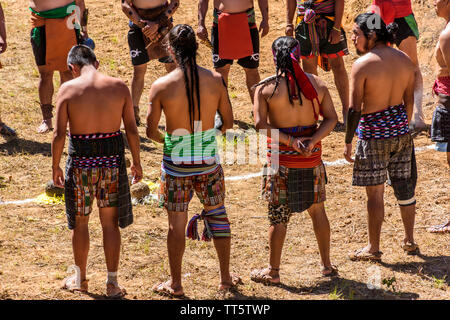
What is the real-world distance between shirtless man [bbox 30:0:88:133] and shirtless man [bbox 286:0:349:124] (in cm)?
262

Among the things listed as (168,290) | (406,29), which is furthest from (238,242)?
(406,29)

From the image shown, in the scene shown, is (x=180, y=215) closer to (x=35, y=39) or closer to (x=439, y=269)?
(x=439, y=269)

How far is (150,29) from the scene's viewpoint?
8.49 metres

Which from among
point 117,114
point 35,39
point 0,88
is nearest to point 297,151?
point 117,114

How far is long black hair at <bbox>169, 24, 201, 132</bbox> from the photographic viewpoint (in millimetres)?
4879

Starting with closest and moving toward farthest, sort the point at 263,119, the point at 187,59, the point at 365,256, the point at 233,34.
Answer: the point at 187,59 → the point at 263,119 → the point at 365,256 → the point at 233,34

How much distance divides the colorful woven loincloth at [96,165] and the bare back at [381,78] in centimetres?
189

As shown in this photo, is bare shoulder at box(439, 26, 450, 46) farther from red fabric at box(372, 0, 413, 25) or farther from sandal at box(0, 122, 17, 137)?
sandal at box(0, 122, 17, 137)

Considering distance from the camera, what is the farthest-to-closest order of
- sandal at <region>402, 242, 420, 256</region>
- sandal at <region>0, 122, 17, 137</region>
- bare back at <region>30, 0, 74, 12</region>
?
sandal at <region>0, 122, 17, 137</region> < bare back at <region>30, 0, 74, 12</region> < sandal at <region>402, 242, 420, 256</region>

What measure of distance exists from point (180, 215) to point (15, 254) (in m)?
1.66

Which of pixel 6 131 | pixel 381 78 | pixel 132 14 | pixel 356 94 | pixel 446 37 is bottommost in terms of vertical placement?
pixel 6 131

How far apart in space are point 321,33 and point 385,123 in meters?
3.36

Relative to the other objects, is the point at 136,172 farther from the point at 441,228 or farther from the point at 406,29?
the point at 406,29

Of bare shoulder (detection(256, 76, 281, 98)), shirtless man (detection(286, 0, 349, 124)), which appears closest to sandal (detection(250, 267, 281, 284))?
bare shoulder (detection(256, 76, 281, 98))
